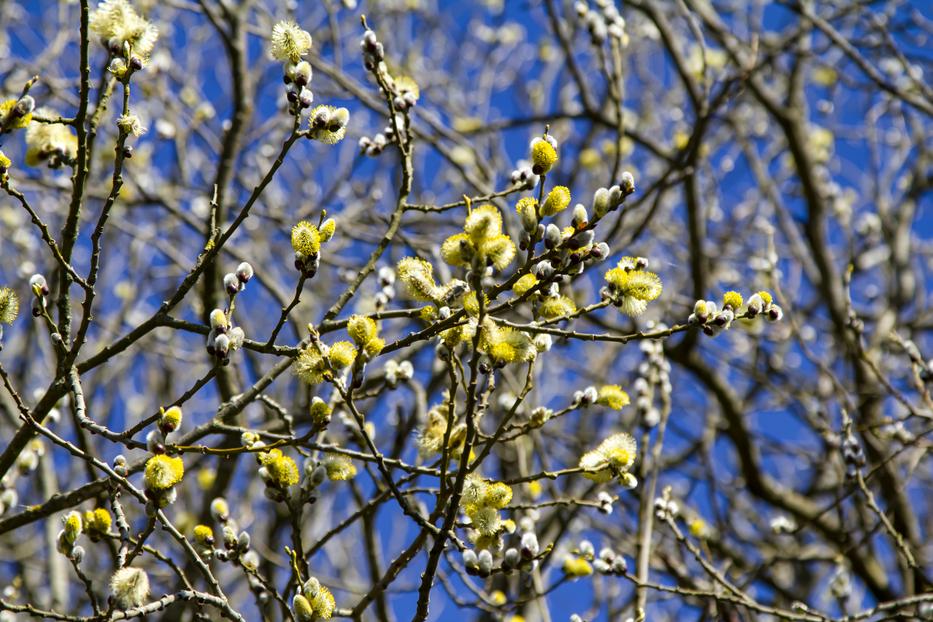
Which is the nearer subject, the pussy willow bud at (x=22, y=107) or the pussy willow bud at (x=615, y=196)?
the pussy willow bud at (x=615, y=196)

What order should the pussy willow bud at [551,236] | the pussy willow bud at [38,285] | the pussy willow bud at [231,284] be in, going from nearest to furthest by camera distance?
the pussy willow bud at [551,236], the pussy willow bud at [231,284], the pussy willow bud at [38,285]

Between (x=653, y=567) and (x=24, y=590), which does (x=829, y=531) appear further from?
(x=24, y=590)

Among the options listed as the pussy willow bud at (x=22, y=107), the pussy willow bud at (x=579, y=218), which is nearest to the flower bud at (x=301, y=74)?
the pussy willow bud at (x=22, y=107)

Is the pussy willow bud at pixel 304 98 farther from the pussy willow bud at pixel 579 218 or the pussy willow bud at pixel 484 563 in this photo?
the pussy willow bud at pixel 484 563

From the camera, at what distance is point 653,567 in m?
4.26

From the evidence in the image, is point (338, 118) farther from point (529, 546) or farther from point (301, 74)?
point (529, 546)

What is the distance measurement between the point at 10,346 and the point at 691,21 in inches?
209

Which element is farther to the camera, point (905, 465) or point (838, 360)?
point (838, 360)

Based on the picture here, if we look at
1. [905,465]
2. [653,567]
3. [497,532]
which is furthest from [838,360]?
[497,532]

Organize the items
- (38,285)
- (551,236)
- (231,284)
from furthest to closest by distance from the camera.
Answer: (38,285)
(231,284)
(551,236)

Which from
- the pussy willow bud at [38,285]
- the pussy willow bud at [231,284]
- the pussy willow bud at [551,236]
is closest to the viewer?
the pussy willow bud at [551,236]

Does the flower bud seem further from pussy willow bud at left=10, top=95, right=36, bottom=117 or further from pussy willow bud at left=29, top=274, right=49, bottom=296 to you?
pussy willow bud at left=29, top=274, right=49, bottom=296

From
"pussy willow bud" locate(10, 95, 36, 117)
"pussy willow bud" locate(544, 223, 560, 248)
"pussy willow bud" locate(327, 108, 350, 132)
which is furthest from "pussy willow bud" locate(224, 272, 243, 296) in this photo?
"pussy willow bud" locate(544, 223, 560, 248)

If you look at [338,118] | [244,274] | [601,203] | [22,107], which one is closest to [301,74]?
[338,118]
